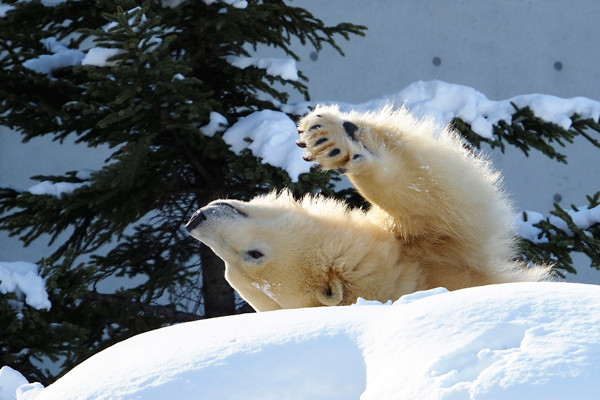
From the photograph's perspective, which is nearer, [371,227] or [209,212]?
[209,212]

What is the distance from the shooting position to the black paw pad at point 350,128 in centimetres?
156

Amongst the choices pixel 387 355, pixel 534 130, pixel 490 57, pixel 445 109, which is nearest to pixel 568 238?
pixel 534 130

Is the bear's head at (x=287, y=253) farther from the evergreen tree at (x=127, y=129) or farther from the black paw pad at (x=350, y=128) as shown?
the evergreen tree at (x=127, y=129)

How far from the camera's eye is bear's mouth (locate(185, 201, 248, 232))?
5.00 feet

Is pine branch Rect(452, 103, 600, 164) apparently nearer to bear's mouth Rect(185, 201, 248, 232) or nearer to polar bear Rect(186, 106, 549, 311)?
polar bear Rect(186, 106, 549, 311)

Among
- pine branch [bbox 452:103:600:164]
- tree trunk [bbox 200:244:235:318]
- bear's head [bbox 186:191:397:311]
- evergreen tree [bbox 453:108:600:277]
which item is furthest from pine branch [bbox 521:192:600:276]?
bear's head [bbox 186:191:397:311]

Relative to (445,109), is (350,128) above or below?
above

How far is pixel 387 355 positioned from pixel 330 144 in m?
0.80

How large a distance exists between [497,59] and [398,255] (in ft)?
13.0

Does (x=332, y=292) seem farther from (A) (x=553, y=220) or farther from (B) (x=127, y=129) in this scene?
(A) (x=553, y=220)

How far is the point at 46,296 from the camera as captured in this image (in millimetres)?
2598

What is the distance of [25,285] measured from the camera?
260cm

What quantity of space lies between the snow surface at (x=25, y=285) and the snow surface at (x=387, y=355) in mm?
1767

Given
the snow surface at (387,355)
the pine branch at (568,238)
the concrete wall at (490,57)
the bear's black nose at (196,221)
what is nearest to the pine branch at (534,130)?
the pine branch at (568,238)
